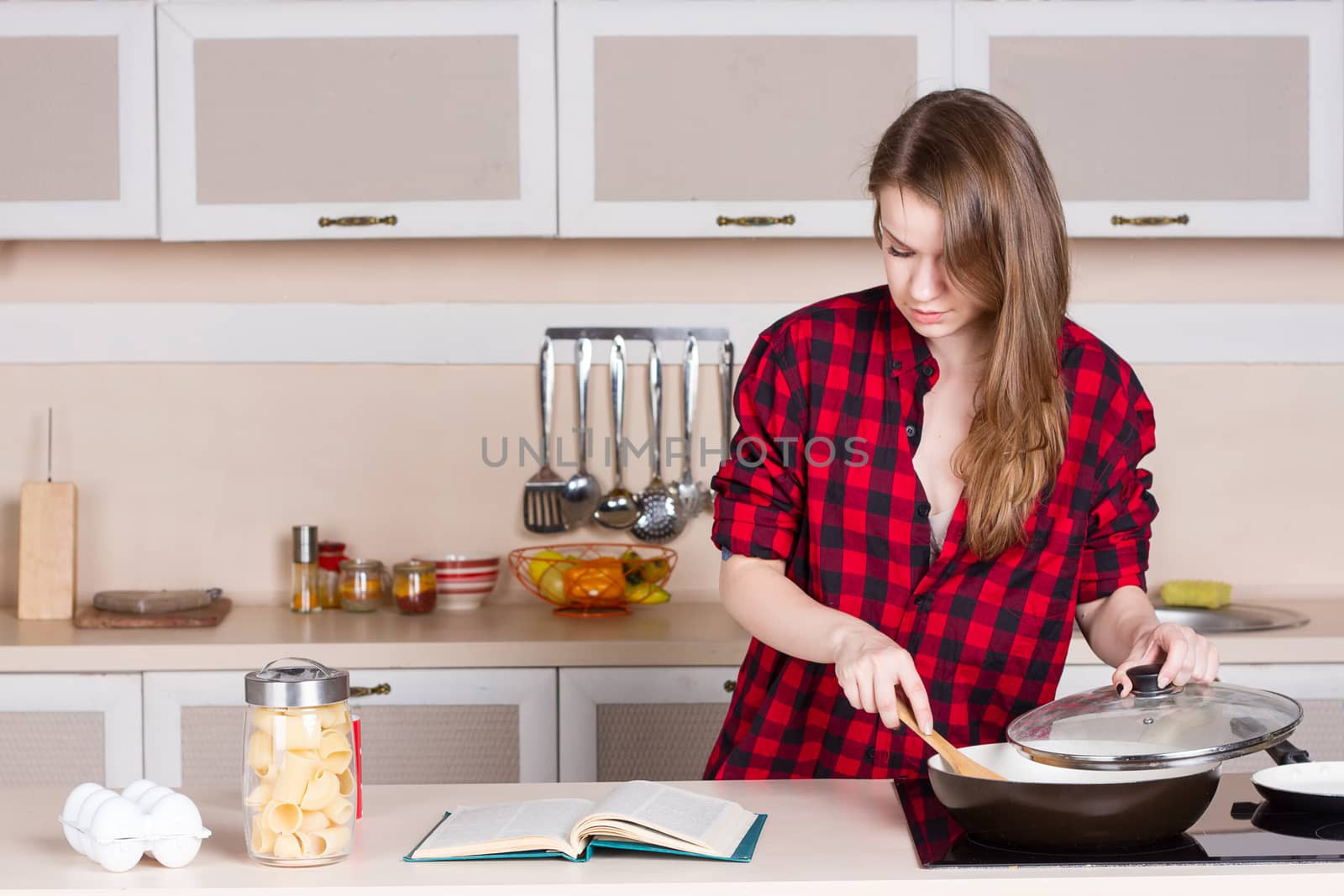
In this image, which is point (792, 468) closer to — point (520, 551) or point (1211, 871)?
point (1211, 871)

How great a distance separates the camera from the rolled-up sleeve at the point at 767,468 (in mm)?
1465

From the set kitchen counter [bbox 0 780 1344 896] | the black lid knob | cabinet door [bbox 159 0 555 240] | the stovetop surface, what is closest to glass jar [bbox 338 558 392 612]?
cabinet door [bbox 159 0 555 240]

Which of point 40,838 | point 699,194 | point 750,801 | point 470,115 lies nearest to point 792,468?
point 750,801

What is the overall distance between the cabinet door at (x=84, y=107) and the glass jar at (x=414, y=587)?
2.48 ft

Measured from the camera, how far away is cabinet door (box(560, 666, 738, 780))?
2.22m

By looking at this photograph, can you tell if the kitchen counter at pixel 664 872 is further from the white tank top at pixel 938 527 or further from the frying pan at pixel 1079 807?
the white tank top at pixel 938 527

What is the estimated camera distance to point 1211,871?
102cm

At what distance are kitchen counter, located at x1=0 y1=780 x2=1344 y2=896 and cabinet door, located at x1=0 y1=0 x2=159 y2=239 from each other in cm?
147

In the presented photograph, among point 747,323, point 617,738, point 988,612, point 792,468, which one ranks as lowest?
point 617,738

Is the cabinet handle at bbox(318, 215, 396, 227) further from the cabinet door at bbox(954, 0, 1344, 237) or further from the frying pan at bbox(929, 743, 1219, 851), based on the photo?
the frying pan at bbox(929, 743, 1219, 851)

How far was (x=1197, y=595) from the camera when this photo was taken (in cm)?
259

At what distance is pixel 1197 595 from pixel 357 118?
70.5 inches

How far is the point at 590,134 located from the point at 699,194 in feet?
0.72

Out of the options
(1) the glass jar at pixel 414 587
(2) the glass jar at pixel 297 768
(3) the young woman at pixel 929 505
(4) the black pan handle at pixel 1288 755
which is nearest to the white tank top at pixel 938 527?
(3) the young woman at pixel 929 505
